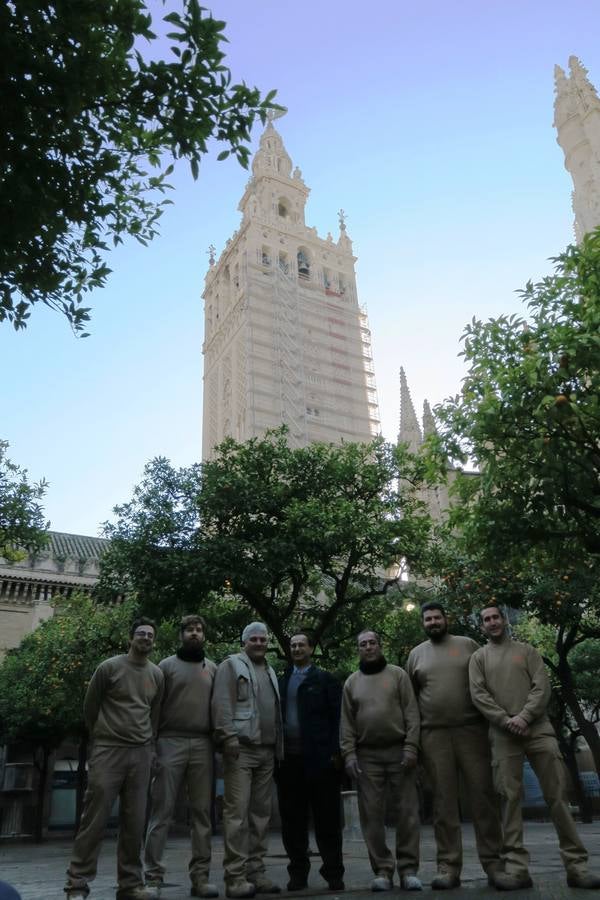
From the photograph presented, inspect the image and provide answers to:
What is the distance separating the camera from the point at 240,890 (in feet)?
18.1

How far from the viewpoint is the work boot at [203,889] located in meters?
5.53

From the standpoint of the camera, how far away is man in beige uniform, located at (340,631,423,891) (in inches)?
235

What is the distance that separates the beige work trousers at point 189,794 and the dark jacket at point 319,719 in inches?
33.8

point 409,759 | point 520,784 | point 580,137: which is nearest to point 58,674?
point 409,759

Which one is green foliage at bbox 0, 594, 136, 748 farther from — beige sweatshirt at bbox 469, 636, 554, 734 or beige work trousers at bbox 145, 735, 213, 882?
beige sweatshirt at bbox 469, 636, 554, 734

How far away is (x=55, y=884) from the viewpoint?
845 cm

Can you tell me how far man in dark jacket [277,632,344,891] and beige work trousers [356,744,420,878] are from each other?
276 mm

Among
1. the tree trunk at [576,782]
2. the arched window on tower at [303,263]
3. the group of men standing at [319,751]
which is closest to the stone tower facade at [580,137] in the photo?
the tree trunk at [576,782]

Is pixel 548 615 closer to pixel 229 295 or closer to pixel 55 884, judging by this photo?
pixel 55 884

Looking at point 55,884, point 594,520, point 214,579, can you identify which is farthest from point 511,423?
point 55,884

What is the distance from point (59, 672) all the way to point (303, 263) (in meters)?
55.1

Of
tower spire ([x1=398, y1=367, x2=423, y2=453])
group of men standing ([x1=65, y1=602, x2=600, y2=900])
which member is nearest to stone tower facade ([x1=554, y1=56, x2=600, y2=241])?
tower spire ([x1=398, y1=367, x2=423, y2=453])

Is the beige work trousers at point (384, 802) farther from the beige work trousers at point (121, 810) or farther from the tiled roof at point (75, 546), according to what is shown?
the tiled roof at point (75, 546)

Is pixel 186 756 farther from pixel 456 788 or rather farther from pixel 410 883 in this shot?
pixel 456 788
